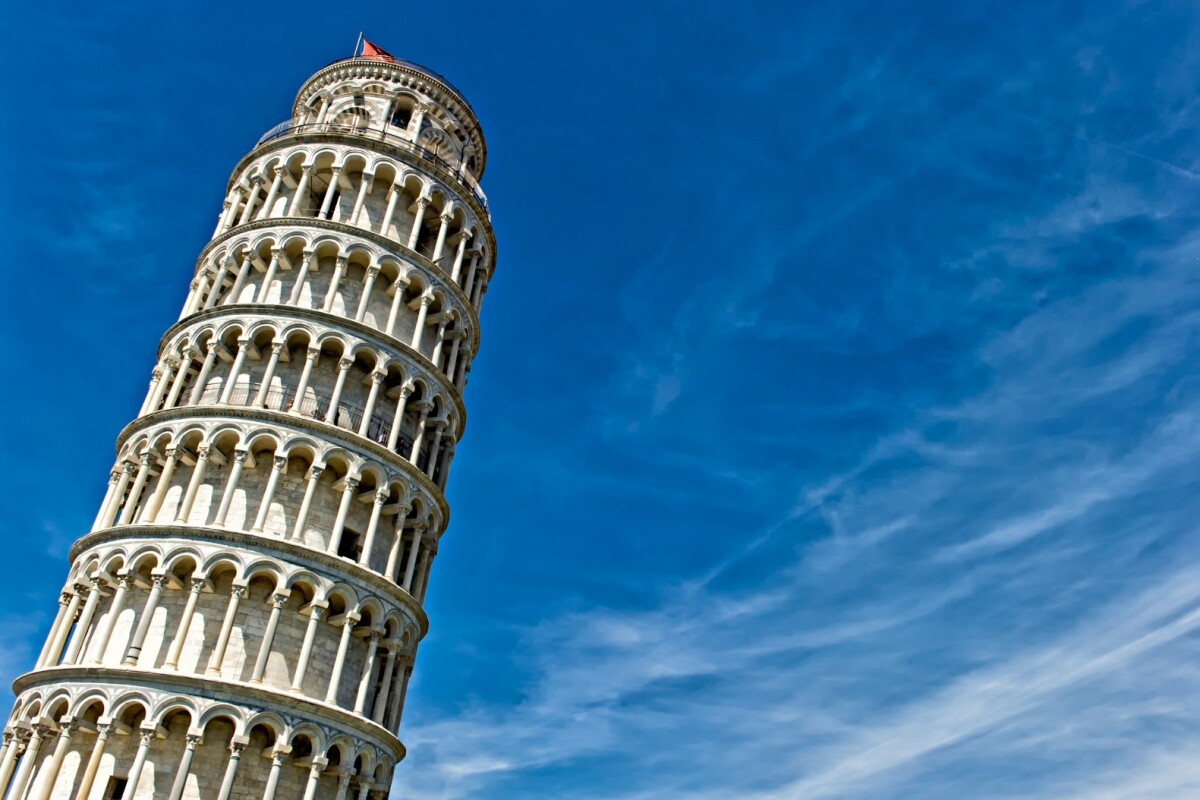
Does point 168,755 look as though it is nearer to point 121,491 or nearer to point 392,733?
point 392,733

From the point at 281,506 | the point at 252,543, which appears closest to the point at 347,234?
the point at 281,506

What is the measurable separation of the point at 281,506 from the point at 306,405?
3847 mm

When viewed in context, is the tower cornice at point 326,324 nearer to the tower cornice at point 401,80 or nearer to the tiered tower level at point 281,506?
the tiered tower level at point 281,506

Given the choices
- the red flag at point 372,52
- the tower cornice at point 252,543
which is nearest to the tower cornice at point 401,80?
the red flag at point 372,52

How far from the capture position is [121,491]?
1302 inches

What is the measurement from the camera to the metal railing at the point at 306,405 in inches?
1304

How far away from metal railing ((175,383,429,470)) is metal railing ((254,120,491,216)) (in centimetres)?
1167

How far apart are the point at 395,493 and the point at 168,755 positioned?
1047 centimetres

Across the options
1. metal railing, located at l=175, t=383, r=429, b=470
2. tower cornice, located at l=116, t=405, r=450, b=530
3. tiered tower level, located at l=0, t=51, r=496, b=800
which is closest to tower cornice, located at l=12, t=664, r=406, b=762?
tiered tower level, located at l=0, t=51, r=496, b=800

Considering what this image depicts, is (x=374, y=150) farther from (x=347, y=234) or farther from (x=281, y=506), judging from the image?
(x=281, y=506)

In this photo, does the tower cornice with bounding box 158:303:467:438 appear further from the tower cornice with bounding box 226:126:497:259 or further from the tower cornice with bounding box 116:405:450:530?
the tower cornice with bounding box 226:126:497:259

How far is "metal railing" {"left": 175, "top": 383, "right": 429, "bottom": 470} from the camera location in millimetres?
33125

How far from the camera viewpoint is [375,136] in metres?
41.2

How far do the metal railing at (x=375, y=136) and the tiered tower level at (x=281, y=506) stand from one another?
0.75 feet
